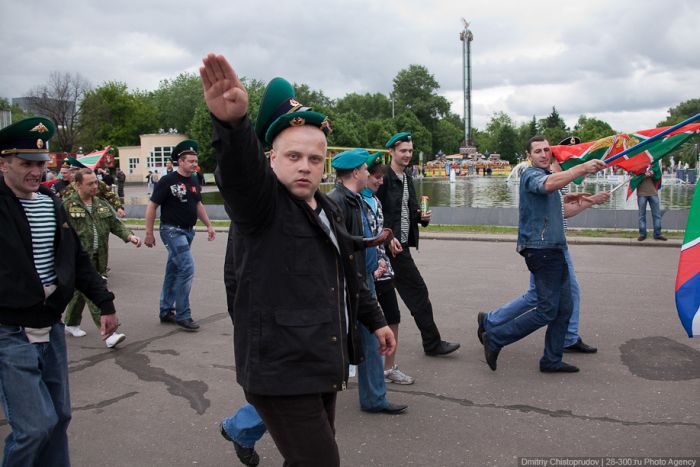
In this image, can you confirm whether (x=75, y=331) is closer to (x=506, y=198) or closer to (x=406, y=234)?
(x=406, y=234)

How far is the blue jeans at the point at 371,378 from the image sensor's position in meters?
4.44

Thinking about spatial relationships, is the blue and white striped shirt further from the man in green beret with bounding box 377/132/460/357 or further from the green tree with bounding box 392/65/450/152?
the green tree with bounding box 392/65/450/152

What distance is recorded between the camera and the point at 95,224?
671 cm

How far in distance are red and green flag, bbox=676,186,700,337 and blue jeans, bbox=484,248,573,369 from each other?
1655 millimetres

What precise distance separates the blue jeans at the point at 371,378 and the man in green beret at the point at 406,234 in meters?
1.17

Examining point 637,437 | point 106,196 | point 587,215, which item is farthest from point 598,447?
point 587,215

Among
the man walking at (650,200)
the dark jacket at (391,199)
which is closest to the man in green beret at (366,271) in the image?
the dark jacket at (391,199)

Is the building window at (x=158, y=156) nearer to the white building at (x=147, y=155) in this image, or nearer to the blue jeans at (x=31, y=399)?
the white building at (x=147, y=155)

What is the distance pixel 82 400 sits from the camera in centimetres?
493

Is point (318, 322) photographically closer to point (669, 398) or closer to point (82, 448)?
point (82, 448)

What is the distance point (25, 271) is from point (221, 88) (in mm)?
1708

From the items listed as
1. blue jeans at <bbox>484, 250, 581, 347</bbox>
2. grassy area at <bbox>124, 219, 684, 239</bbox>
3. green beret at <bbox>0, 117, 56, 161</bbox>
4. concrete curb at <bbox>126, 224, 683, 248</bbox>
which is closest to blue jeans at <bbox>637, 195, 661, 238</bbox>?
concrete curb at <bbox>126, 224, 683, 248</bbox>

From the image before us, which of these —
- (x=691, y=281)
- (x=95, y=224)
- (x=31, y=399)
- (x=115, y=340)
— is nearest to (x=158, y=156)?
(x=95, y=224)

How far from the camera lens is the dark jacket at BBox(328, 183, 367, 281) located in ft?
12.4
